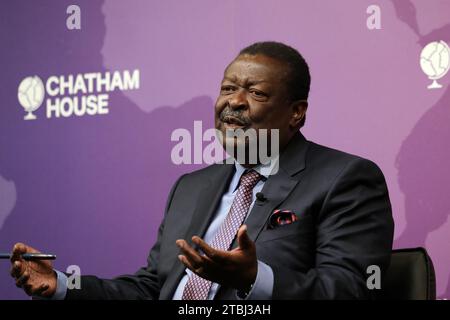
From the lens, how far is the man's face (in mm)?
2205

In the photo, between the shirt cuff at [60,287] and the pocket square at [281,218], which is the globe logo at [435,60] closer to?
the pocket square at [281,218]

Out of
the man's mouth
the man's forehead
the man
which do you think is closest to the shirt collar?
the man

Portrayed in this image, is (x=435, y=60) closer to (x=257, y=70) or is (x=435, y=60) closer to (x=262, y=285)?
(x=257, y=70)

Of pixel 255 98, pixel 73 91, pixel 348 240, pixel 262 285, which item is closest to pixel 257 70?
pixel 255 98

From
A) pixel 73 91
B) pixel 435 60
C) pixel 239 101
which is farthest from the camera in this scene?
pixel 73 91

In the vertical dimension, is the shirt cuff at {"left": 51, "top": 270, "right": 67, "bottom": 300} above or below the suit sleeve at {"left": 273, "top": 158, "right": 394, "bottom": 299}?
below

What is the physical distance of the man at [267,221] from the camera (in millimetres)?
1795

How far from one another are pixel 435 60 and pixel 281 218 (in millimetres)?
942

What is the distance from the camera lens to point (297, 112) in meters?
2.29

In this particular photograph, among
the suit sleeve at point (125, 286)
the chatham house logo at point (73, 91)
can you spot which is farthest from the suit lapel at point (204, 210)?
the chatham house logo at point (73, 91)

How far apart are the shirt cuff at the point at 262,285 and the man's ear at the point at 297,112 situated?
25.2 inches

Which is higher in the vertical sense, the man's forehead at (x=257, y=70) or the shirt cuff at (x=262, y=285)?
the man's forehead at (x=257, y=70)

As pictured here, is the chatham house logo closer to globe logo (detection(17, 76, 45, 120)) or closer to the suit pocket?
globe logo (detection(17, 76, 45, 120))
